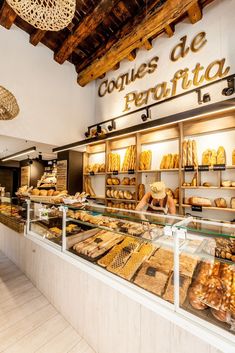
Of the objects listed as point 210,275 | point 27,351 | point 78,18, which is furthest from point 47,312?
point 78,18

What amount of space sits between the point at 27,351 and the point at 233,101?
11.2 ft

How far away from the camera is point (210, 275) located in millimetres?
1270

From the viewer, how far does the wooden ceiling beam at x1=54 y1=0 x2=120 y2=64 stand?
3.37 m

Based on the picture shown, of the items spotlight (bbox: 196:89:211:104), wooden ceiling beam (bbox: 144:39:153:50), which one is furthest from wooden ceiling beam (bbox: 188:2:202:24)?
spotlight (bbox: 196:89:211:104)

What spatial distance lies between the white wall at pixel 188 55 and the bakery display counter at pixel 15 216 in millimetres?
3055

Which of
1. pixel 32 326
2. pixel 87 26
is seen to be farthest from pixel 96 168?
pixel 32 326

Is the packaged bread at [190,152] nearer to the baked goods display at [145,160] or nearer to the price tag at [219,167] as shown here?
the price tag at [219,167]

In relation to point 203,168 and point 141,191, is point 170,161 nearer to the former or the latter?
point 203,168

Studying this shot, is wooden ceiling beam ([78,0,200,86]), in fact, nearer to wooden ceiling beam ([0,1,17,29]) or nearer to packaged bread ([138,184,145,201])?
wooden ceiling beam ([0,1,17,29])

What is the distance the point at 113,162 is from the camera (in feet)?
13.5

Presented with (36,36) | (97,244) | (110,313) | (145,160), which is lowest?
(110,313)

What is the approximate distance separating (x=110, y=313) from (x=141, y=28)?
4.53 m

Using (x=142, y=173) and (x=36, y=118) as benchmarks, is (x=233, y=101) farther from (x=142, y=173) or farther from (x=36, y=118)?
(x=36, y=118)

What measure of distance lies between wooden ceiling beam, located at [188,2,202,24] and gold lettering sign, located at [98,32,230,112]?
282 mm
